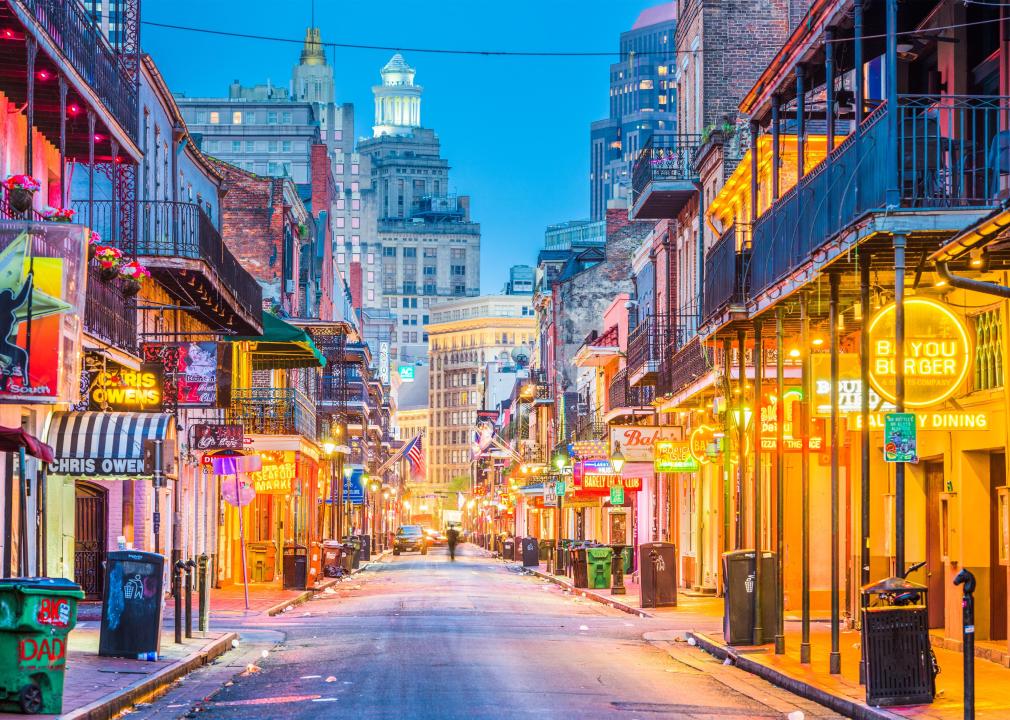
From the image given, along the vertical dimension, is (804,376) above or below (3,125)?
below

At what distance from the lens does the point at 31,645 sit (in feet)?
44.5

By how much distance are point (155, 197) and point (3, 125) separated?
12262 mm

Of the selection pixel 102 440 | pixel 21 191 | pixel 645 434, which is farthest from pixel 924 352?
pixel 645 434

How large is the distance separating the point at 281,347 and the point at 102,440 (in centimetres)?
2035

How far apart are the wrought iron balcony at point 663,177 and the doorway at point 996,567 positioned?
63.8 ft

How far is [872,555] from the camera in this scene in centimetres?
2522

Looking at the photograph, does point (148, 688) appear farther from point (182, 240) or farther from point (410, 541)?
point (410, 541)

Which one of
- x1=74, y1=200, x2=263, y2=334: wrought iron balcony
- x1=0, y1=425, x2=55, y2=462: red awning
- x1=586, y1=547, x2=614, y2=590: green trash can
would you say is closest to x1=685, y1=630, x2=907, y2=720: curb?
x1=0, y1=425, x2=55, y2=462: red awning

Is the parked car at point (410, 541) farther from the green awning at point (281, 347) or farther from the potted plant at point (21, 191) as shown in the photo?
the potted plant at point (21, 191)

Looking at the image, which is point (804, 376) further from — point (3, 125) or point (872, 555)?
point (3, 125)

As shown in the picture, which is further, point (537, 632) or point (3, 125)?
point (537, 632)

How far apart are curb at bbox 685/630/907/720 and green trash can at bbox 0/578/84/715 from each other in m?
6.59

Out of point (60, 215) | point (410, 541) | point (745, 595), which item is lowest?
point (410, 541)

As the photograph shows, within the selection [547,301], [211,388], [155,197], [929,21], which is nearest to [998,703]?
[929,21]
